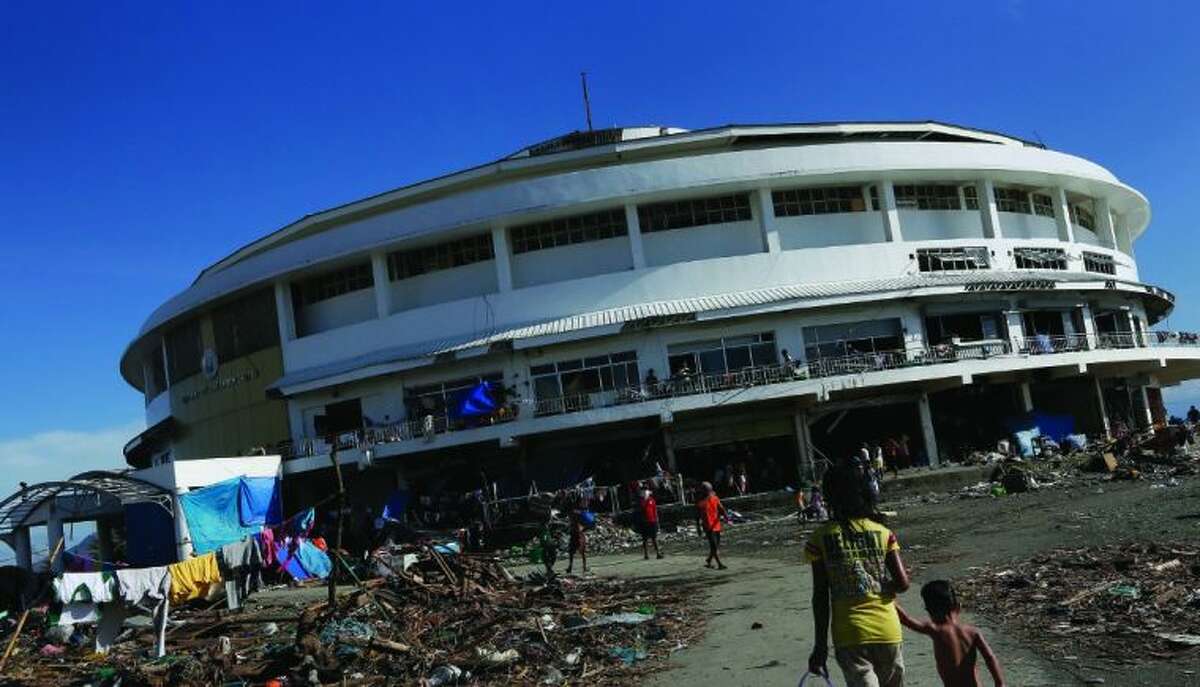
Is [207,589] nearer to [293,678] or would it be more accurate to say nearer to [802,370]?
[293,678]

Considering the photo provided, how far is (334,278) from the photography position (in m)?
35.9

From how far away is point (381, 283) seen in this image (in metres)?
33.8

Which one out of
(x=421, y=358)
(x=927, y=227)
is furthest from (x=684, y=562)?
(x=927, y=227)

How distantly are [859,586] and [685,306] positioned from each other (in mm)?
25854

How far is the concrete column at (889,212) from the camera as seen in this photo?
107 feet

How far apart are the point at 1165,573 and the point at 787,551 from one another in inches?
323

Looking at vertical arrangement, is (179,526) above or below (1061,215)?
below

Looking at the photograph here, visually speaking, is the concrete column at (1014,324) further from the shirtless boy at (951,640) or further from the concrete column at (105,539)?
the shirtless boy at (951,640)

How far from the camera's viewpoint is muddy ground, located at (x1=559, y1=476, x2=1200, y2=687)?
23.6 ft

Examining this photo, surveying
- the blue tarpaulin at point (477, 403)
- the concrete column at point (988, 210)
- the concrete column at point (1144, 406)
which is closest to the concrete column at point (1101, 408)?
the concrete column at point (1144, 406)

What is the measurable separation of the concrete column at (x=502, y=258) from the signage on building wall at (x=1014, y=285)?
569 inches

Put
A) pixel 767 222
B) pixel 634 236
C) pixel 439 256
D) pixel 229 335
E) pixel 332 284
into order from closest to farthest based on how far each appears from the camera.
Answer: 1. pixel 634 236
2. pixel 767 222
3. pixel 439 256
4. pixel 332 284
5. pixel 229 335

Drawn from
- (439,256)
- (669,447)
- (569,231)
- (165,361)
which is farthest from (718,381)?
(165,361)

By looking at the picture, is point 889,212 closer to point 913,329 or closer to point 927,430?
point 913,329
